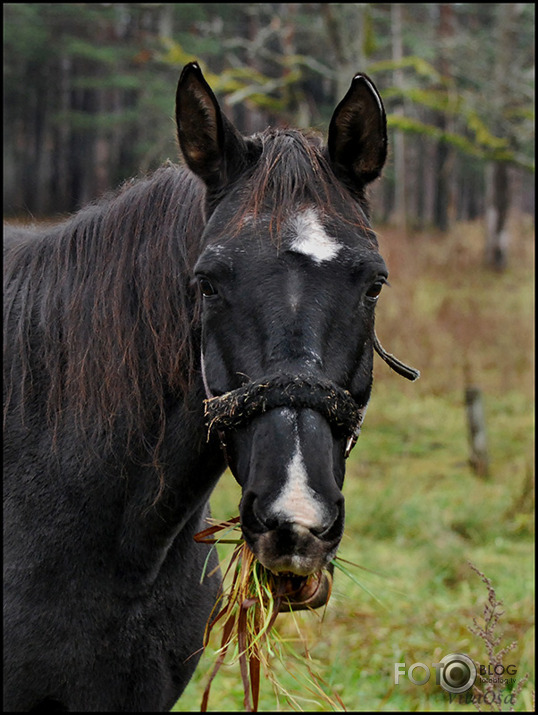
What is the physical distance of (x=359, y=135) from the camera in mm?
2320

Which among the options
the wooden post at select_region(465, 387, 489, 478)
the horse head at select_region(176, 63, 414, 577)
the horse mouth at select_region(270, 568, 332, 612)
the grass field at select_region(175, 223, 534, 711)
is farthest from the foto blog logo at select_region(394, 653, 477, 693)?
the wooden post at select_region(465, 387, 489, 478)

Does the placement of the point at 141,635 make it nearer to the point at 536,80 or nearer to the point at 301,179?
the point at 301,179

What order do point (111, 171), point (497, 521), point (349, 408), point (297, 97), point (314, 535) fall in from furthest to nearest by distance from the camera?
1. point (111, 171)
2. point (297, 97)
3. point (497, 521)
4. point (349, 408)
5. point (314, 535)

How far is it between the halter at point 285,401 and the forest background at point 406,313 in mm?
650

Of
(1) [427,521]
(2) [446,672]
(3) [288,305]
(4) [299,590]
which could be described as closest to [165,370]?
(3) [288,305]

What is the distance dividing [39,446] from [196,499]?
614 mm

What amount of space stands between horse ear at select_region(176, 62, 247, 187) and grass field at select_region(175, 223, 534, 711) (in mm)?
762

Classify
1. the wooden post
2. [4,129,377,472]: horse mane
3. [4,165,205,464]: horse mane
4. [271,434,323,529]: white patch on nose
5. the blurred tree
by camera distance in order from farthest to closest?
1. the blurred tree
2. the wooden post
3. [4,165,205,464]: horse mane
4. [4,129,377,472]: horse mane
5. [271,434,323,529]: white patch on nose

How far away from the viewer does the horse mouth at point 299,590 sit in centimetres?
218

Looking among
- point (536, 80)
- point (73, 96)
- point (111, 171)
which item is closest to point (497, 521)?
point (536, 80)

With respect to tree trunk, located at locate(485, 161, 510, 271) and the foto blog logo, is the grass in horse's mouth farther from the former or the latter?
tree trunk, located at locate(485, 161, 510, 271)

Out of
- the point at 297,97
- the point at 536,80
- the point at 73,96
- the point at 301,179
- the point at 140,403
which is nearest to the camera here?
the point at 301,179

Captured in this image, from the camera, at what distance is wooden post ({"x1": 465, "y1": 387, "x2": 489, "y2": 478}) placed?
8094 millimetres

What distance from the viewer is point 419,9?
2947 centimetres
